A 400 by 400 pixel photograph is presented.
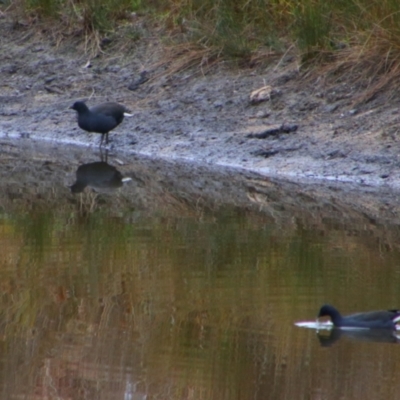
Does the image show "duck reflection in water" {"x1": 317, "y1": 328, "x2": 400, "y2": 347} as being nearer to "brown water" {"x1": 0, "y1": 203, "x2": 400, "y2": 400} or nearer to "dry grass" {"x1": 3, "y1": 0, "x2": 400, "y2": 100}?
"brown water" {"x1": 0, "y1": 203, "x2": 400, "y2": 400}

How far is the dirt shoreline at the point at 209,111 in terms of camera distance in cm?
1099

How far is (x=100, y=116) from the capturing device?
485 inches

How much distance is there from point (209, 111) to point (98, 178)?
2.05 metres

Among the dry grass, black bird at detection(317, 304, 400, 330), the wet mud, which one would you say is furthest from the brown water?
the dry grass

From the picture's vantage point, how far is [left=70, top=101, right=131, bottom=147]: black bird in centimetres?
1234

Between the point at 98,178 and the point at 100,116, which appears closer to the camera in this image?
the point at 98,178

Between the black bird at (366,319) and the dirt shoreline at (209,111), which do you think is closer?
the black bird at (366,319)

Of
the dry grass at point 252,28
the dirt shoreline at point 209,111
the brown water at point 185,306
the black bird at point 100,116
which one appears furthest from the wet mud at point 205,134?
the brown water at point 185,306

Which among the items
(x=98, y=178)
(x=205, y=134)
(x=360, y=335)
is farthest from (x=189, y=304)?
(x=205, y=134)

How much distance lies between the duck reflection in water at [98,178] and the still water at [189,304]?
1.39m

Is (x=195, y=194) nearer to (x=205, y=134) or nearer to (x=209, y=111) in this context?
(x=205, y=134)

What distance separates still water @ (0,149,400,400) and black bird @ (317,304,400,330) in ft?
0.25

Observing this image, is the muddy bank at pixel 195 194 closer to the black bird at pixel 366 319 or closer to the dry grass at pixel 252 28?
the dry grass at pixel 252 28

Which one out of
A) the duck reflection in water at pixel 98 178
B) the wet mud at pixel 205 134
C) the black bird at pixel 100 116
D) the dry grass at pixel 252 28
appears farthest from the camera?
the black bird at pixel 100 116
